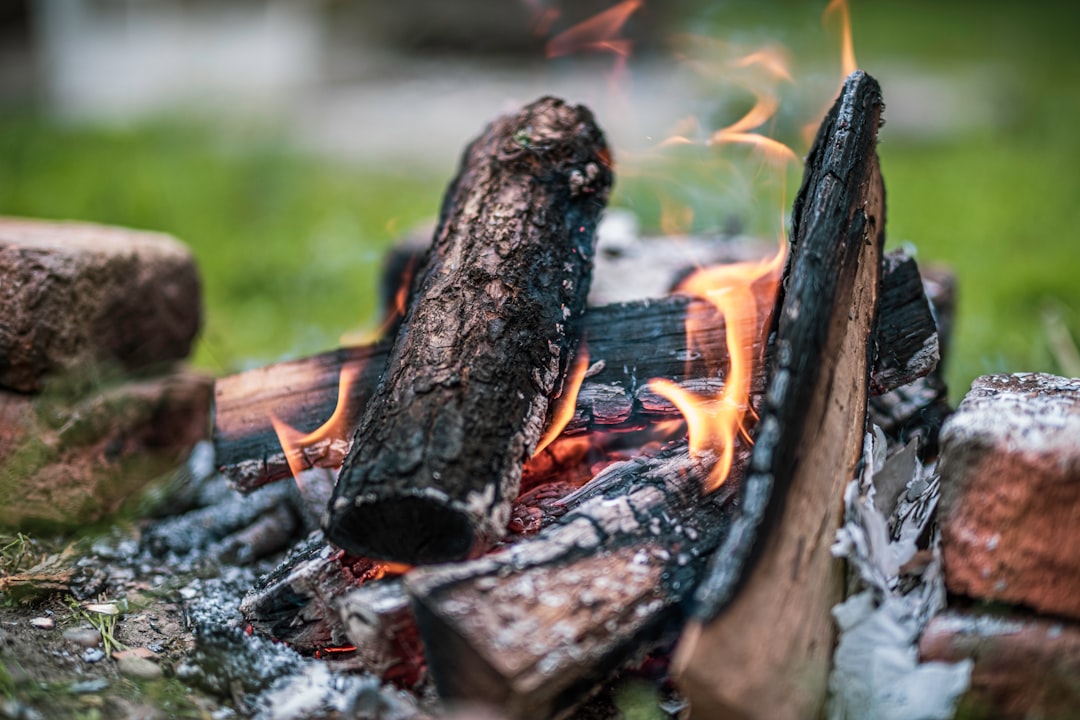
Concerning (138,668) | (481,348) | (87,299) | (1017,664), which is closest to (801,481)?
(1017,664)

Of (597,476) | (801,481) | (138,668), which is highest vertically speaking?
(801,481)

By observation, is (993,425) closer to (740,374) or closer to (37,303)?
(740,374)

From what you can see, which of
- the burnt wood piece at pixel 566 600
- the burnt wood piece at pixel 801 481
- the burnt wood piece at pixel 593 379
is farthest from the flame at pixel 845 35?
the burnt wood piece at pixel 566 600

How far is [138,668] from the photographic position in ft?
5.76

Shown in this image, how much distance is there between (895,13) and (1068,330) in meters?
11.1

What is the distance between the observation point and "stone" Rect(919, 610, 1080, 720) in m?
1.46

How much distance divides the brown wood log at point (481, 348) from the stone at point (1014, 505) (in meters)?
0.81

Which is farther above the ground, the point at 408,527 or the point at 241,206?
the point at 241,206

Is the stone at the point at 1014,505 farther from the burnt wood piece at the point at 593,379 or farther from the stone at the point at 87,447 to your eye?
the stone at the point at 87,447

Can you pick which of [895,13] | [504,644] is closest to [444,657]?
[504,644]

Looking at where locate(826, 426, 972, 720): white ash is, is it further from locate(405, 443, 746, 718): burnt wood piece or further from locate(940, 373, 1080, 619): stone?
locate(405, 443, 746, 718): burnt wood piece

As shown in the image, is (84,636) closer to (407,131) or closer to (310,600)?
(310,600)

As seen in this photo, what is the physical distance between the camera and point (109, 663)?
1.78m

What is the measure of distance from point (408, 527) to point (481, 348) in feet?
1.36
